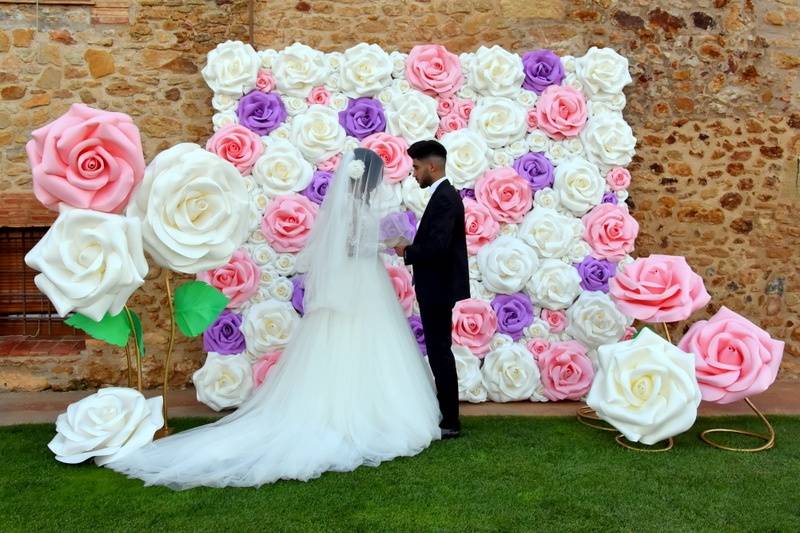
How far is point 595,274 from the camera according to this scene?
552cm

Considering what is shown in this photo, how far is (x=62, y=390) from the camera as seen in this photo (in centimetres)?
603

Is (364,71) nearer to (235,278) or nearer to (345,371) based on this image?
(235,278)

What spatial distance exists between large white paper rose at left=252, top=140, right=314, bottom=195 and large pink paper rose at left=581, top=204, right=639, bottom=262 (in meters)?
2.07

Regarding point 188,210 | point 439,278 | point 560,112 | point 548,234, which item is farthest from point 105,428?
point 560,112

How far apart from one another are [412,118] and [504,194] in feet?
2.81

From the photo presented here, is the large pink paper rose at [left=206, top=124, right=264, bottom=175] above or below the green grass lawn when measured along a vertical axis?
above

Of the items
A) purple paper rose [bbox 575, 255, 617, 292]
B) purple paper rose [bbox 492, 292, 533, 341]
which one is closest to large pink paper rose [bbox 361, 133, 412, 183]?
purple paper rose [bbox 492, 292, 533, 341]

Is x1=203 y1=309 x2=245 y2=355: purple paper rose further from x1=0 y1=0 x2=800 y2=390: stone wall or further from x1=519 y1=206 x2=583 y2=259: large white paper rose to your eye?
x1=519 y1=206 x2=583 y2=259: large white paper rose

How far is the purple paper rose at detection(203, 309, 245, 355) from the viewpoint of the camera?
5.30 m

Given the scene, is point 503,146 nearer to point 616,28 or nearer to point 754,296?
point 616,28

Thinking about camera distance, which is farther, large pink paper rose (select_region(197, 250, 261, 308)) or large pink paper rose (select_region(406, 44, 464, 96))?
large pink paper rose (select_region(406, 44, 464, 96))

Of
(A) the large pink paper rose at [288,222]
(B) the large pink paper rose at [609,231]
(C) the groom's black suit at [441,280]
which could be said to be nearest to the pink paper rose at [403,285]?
(A) the large pink paper rose at [288,222]

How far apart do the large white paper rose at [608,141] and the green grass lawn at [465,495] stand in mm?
2189

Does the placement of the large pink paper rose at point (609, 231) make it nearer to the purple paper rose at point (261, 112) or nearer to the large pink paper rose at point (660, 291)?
the large pink paper rose at point (660, 291)
